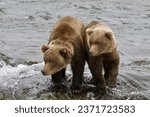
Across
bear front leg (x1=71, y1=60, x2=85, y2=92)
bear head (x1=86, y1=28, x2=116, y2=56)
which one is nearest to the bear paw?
bear front leg (x1=71, y1=60, x2=85, y2=92)

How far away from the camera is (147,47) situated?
500 inches

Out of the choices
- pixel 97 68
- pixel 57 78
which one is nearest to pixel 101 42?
pixel 97 68

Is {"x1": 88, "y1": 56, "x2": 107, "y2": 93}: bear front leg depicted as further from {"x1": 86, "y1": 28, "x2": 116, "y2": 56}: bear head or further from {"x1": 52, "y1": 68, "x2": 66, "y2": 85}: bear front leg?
{"x1": 52, "y1": 68, "x2": 66, "y2": 85}: bear front leg

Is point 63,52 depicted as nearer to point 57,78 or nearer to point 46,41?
point 57,78

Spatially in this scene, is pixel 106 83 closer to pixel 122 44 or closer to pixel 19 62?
pixel 19 62

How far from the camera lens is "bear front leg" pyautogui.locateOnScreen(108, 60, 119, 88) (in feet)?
29.0

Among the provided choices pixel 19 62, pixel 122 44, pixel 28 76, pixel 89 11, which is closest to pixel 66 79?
pixel 28 76

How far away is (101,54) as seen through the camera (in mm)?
8508

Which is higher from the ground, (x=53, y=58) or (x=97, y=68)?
(x=53, y=58)

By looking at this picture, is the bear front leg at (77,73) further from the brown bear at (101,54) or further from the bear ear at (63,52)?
the bear ear at (63,52)

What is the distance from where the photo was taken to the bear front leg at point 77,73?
8.68 meters

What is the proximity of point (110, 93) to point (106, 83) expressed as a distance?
239 mm

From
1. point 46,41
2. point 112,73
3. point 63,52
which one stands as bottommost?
point 46,41

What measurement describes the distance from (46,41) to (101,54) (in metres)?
4.43
